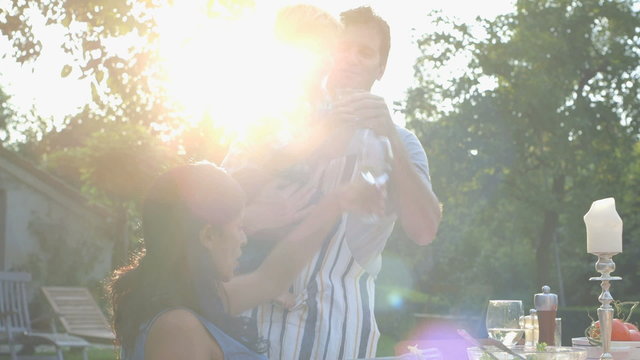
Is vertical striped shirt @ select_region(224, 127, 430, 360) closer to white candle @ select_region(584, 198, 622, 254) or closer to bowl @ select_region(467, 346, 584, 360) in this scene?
bowl @ select_region(467, 346, 584, 360)

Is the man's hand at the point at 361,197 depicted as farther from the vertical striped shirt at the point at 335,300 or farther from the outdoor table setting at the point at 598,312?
the outdoor table setting at the point at 598,312

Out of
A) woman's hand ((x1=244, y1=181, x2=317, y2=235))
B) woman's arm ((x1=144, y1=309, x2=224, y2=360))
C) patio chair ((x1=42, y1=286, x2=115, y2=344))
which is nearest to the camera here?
woman's arm ((x1=144, y1=309, x2=224, y2=360))

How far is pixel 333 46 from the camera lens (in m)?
2.64

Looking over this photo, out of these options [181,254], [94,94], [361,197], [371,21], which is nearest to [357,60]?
[371,21]

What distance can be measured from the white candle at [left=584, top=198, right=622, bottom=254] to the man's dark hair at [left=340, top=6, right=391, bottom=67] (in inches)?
41.3

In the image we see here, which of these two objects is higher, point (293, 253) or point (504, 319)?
point (293, 253)

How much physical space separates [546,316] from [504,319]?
6.2 inches

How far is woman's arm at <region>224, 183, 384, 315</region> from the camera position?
2502 millimetres

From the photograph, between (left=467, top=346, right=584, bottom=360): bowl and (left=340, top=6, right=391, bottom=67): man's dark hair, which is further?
(left=340, top=6, right=391, bottom=67): man's dark hair

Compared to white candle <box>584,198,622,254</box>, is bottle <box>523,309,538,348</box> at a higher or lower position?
lower

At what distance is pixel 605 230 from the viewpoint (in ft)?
11.5

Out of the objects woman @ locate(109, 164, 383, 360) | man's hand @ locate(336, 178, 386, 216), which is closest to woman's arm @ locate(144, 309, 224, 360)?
woman @ locate(109, 164, 383, 360)

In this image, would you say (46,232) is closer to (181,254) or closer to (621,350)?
(621,350)

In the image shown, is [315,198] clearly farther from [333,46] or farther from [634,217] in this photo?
[634,217]
